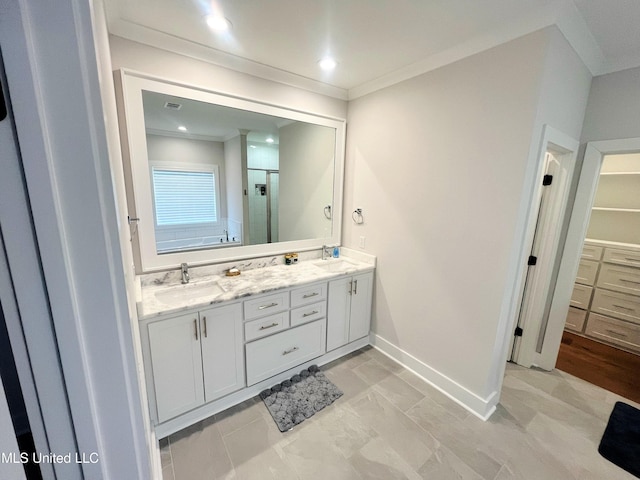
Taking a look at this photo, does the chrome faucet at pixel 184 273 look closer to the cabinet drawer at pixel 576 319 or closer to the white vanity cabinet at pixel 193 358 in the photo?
the white vanity cabinet at pixel 193 358

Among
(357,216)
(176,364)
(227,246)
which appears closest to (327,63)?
(357,216)

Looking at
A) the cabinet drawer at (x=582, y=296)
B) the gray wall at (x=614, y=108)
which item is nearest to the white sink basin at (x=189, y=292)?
the gray wall at (x=614, y=108)

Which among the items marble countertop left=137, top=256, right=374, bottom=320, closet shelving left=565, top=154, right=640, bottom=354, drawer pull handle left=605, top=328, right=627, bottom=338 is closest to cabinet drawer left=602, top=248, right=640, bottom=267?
closet shelving left=565, top=154, right=640, bottom=354

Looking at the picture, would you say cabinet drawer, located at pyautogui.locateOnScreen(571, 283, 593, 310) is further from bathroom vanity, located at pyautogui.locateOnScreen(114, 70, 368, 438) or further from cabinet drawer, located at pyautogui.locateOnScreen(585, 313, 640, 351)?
bathroom vanity, located at pyautogui.locateOnScreen(114, 70, 368, 438)

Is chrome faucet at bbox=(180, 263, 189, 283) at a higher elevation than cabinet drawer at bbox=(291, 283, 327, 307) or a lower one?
higher

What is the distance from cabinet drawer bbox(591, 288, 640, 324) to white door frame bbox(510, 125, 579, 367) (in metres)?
1.21

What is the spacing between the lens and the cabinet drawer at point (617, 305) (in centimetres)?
272

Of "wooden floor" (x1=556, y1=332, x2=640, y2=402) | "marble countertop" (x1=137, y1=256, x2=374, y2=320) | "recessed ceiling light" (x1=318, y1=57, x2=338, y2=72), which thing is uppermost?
"recessed ceiling light" (x1=318, y1=57, x2=338, y2=72)

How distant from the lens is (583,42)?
167 cm

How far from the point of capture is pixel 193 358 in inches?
67.3

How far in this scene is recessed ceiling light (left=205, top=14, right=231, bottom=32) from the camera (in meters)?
1.58

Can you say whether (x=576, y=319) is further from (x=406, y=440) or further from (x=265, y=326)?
(x=265, y=326)

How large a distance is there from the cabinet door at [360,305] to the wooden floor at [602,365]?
185cm

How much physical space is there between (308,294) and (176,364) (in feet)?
3.38
